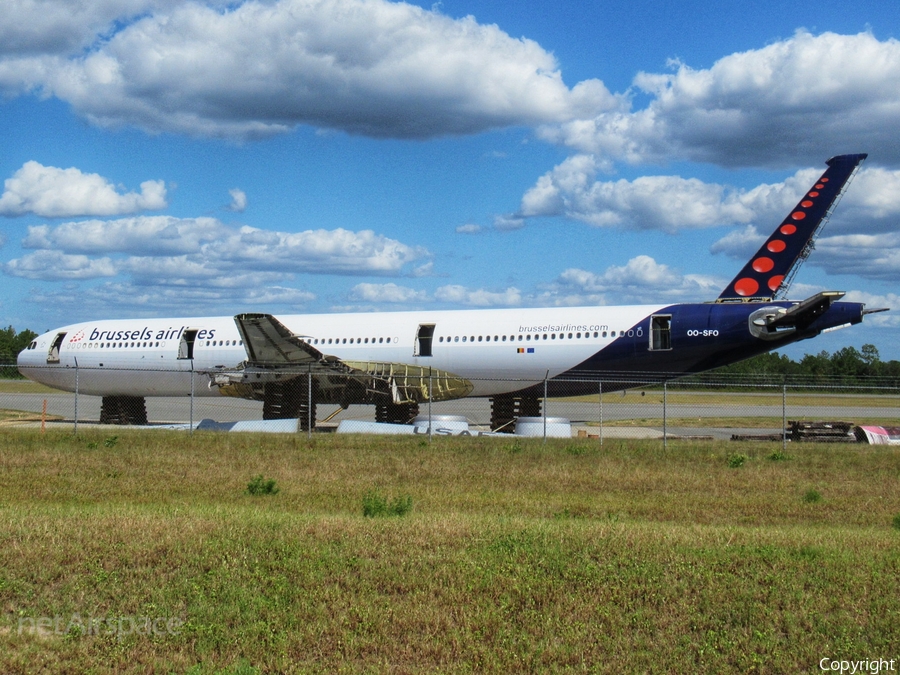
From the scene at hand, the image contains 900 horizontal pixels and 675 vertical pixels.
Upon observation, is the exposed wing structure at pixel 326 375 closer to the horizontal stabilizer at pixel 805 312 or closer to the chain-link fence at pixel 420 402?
the chain-link fence at pixel 420 402

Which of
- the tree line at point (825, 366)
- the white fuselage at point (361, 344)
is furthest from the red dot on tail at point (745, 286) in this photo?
the tree line at point (825, 366)

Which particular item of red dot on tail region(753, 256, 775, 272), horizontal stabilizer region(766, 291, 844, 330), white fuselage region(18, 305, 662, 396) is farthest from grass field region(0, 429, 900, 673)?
red dot on tail region(753, 256, 775, 272)

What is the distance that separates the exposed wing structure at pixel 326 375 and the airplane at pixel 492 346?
0.04m

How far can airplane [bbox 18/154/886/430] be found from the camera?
24047mm

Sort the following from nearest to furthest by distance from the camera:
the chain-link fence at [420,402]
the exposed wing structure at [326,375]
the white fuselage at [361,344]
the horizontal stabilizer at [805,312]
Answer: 1. the horizontal stabilizer at [805,312]
2. the chain-link fence at [420,402]
3. the white fuselage at [361,344]
4. the exposed wing structure at [326,375]

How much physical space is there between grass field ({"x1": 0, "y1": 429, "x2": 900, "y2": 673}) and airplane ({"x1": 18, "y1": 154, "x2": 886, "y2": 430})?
38.2ft

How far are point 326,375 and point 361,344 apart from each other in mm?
1930

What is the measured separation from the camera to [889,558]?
8492mm

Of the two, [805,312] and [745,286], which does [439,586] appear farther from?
[745,286]

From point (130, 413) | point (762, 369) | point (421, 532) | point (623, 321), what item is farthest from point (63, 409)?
point (762, 369)

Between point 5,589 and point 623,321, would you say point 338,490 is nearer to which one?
point 5,589

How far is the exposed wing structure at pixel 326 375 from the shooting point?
1003 inches

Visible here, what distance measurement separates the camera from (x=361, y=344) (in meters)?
27.8

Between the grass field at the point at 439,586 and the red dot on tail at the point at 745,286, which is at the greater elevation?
the red dot on tail at the point at 745,286
